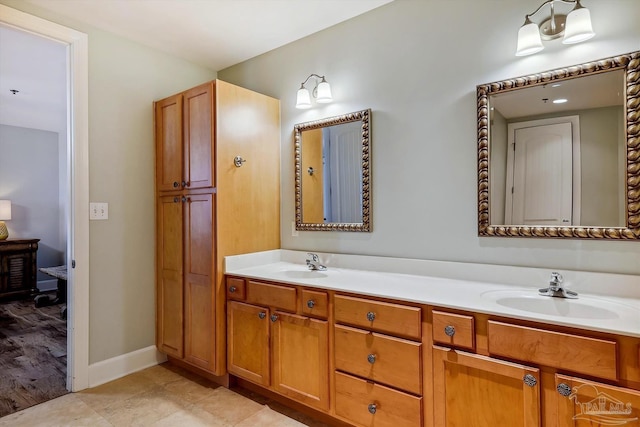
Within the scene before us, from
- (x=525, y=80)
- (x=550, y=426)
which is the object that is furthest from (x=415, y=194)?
(x=550, y=426)

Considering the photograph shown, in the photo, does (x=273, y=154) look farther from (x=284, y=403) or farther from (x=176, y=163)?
(x=284, y=403)

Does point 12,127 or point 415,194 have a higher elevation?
point 12,127

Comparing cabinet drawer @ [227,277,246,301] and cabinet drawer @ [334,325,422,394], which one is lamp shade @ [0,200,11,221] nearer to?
cabinet drawer @ [227,277,246,301]

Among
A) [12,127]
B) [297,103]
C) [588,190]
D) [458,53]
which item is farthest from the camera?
[12,127]

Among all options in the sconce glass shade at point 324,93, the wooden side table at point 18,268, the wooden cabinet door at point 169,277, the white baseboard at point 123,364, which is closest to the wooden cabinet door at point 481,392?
the sconce glass shade at point 324,93

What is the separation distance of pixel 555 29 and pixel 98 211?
2.91m

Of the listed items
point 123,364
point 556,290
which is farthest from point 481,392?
point 123,364

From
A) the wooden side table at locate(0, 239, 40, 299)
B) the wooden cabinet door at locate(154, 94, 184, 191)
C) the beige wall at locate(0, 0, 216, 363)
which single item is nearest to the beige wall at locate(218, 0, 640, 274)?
the wooden cabinet door at locate(154, 94, 184, 191)

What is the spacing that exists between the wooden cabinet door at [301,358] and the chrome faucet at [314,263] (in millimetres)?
430

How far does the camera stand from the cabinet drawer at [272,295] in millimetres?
1968

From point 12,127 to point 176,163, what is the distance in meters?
4.31

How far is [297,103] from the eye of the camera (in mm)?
2506

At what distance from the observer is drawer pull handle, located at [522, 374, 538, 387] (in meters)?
1.24

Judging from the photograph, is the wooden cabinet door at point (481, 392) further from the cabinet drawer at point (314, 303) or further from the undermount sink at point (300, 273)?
the undermount sink at point (300, 273)
